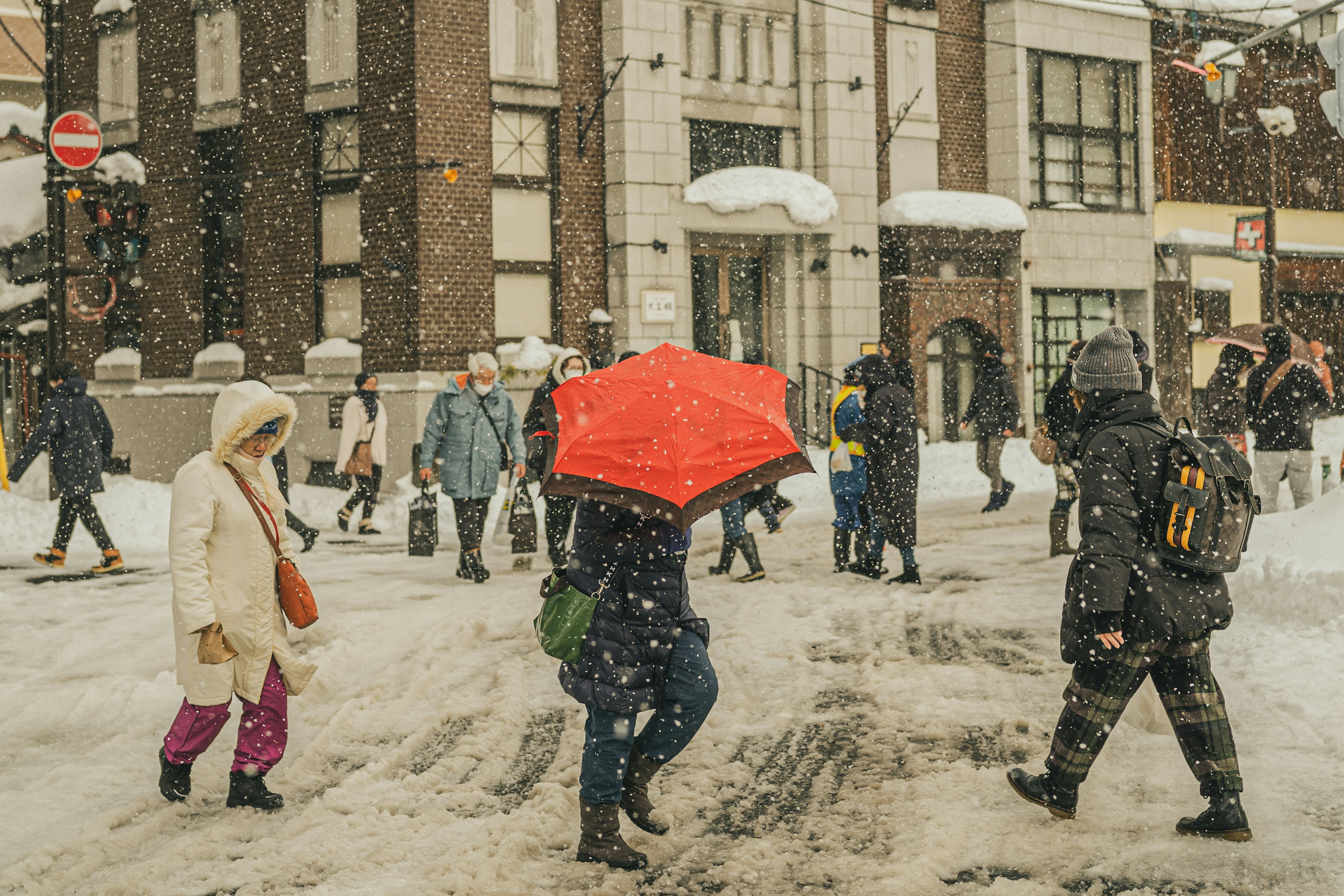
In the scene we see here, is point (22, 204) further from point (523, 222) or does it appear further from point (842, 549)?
point (842, 549)

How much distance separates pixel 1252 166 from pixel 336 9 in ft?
65.1

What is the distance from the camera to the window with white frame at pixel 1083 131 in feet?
78.9

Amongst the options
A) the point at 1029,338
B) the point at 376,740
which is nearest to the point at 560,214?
the point at 1029,338

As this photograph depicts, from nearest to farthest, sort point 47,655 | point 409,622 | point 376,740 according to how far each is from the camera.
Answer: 1. point 376,740
2. point 47,655
3. point 409,622

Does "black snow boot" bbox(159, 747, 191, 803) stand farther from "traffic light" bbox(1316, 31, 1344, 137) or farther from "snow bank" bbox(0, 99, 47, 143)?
"snow bank" bbox(0, 99, 47, 143)

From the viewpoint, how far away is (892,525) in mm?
10094

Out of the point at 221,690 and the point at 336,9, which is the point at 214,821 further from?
the point at 336,9

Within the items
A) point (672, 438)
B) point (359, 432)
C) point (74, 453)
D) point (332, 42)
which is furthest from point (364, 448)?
point (672, 438)

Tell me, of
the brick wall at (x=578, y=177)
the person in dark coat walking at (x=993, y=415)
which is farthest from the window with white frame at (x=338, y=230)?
the person in dark coat walking at (x=993, y=415)

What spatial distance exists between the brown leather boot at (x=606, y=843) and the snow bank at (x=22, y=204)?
73.5 ft

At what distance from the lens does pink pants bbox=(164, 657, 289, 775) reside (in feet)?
16.5

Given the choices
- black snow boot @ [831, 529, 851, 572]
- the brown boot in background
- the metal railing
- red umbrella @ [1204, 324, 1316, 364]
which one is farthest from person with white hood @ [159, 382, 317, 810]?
the metal railing

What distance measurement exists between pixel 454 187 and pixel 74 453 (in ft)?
27.6

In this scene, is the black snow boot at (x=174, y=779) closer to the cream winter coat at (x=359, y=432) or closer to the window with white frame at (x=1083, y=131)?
the cream winter coat at (x=359, y=432)
